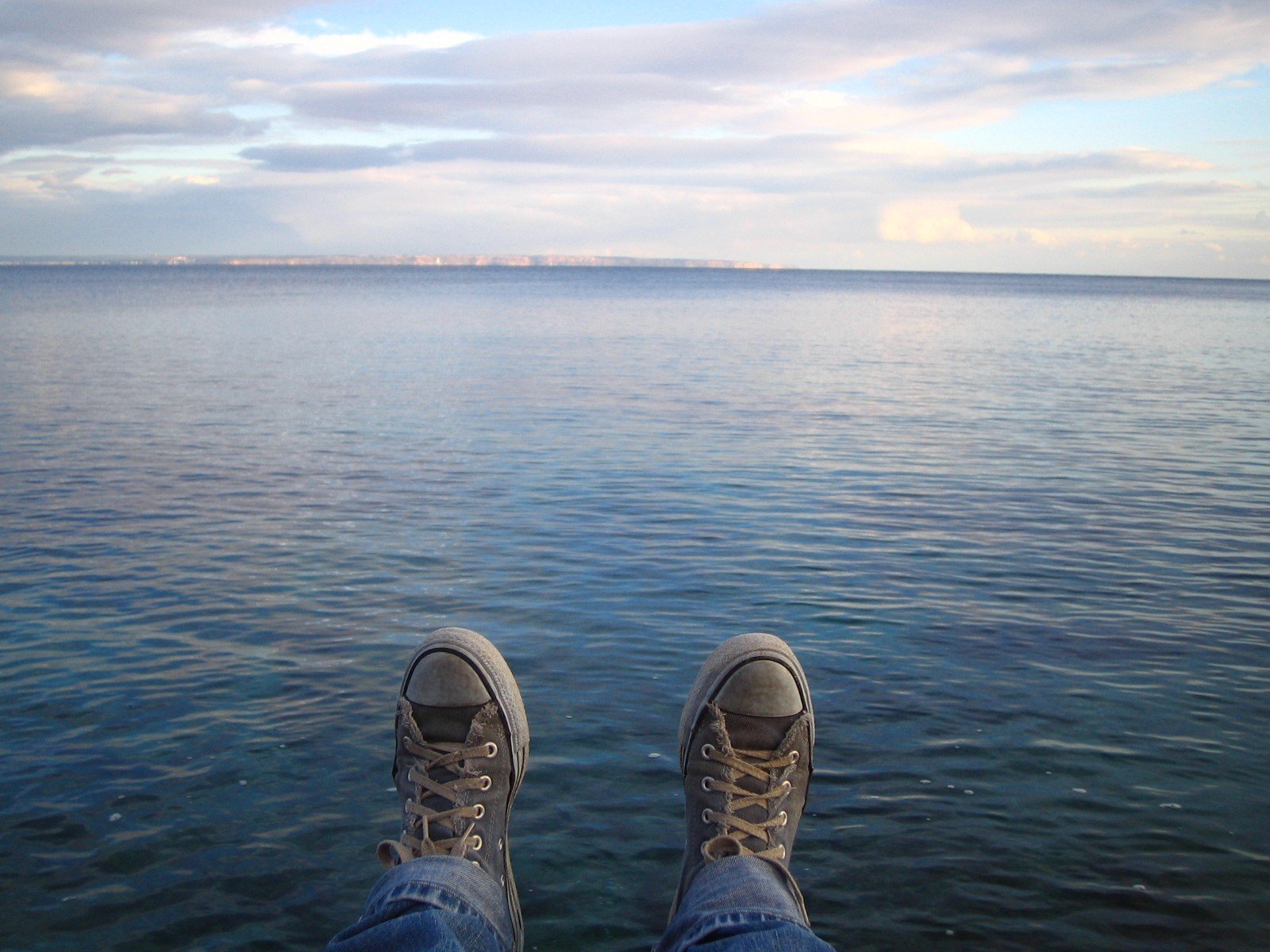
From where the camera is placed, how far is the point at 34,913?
3.32m

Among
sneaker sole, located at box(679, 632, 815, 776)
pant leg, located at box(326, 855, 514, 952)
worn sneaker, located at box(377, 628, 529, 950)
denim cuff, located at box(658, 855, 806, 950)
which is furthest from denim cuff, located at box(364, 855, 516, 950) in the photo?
sneaker sole, located at box(679, 632, 815, 776)

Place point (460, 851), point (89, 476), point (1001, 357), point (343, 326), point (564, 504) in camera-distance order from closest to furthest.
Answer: point (460, 851) < point (564, 504) < point (89, 476) < point (1001, 357) < point (343, 326)

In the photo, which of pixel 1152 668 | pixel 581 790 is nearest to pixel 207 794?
pixel 581 790

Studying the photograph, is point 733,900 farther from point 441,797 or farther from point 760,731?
point 441,797

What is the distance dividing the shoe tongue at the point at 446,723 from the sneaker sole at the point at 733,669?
0.75 metres

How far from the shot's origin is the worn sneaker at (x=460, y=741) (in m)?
3.05

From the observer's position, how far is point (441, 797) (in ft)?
10.3

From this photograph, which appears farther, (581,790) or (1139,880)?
(581,790)

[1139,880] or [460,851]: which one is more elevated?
[460,851]

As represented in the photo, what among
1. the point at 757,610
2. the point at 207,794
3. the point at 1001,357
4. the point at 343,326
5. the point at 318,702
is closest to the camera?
the point at 207,794

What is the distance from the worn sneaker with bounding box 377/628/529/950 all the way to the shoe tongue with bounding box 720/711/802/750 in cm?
78

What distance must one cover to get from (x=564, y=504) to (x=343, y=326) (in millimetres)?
→ 31056

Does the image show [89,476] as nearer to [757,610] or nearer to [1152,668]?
[757,610]

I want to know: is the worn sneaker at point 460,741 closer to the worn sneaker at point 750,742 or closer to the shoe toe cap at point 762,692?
the worn sneaker at point 750,742
